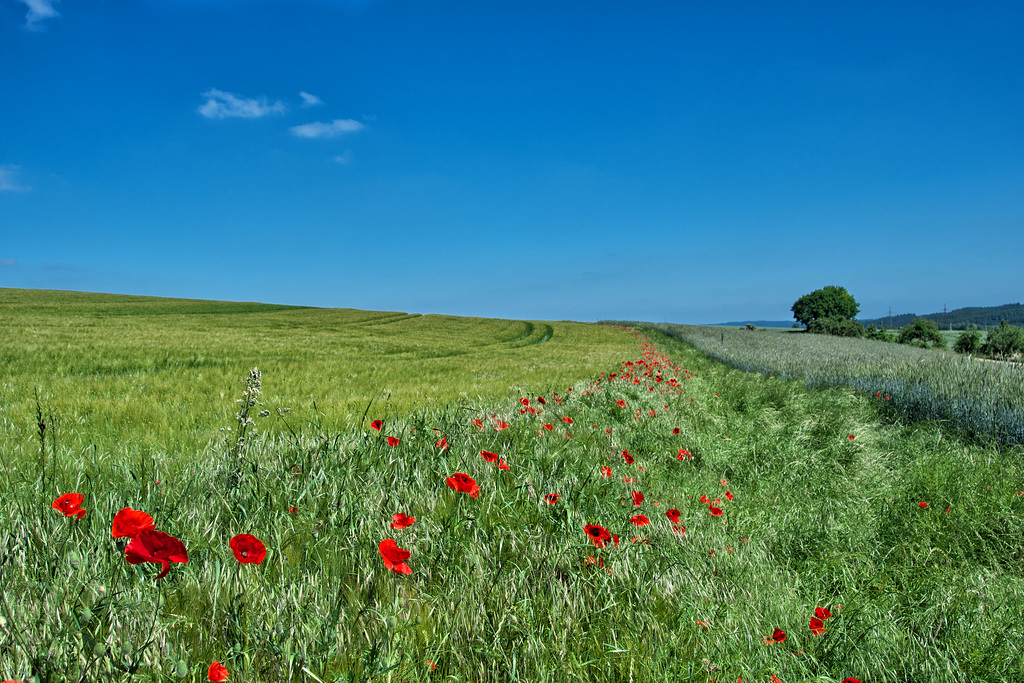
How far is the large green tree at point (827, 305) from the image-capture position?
9700cm

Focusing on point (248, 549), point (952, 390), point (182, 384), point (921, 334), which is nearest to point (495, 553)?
point (248, 549)

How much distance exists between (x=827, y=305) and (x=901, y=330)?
3230cm

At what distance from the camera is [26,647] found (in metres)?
1.40

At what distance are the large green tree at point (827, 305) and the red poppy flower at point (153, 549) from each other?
112687 mm

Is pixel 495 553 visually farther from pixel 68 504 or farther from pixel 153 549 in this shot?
pixel 68 504

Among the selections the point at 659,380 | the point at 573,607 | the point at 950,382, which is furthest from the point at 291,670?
the point at 950,382

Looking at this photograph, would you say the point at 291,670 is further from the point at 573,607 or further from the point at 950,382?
the point at 950,382

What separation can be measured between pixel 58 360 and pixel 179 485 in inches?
500

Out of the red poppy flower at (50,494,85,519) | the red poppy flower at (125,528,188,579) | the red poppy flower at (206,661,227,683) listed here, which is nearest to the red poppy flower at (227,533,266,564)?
the red poppy flower at (125,528,188,579)

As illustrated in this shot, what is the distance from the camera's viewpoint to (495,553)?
91.7 inches

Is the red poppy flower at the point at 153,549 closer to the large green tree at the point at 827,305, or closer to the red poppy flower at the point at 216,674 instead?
the red poppy flower at the point at 216,674

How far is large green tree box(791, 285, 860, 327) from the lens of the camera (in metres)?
97.0

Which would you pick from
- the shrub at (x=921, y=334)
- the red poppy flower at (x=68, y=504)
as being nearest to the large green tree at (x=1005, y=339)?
the shrub at (x=921, y=334)

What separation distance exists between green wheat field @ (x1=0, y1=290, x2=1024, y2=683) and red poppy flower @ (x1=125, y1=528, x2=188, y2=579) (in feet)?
0.04
